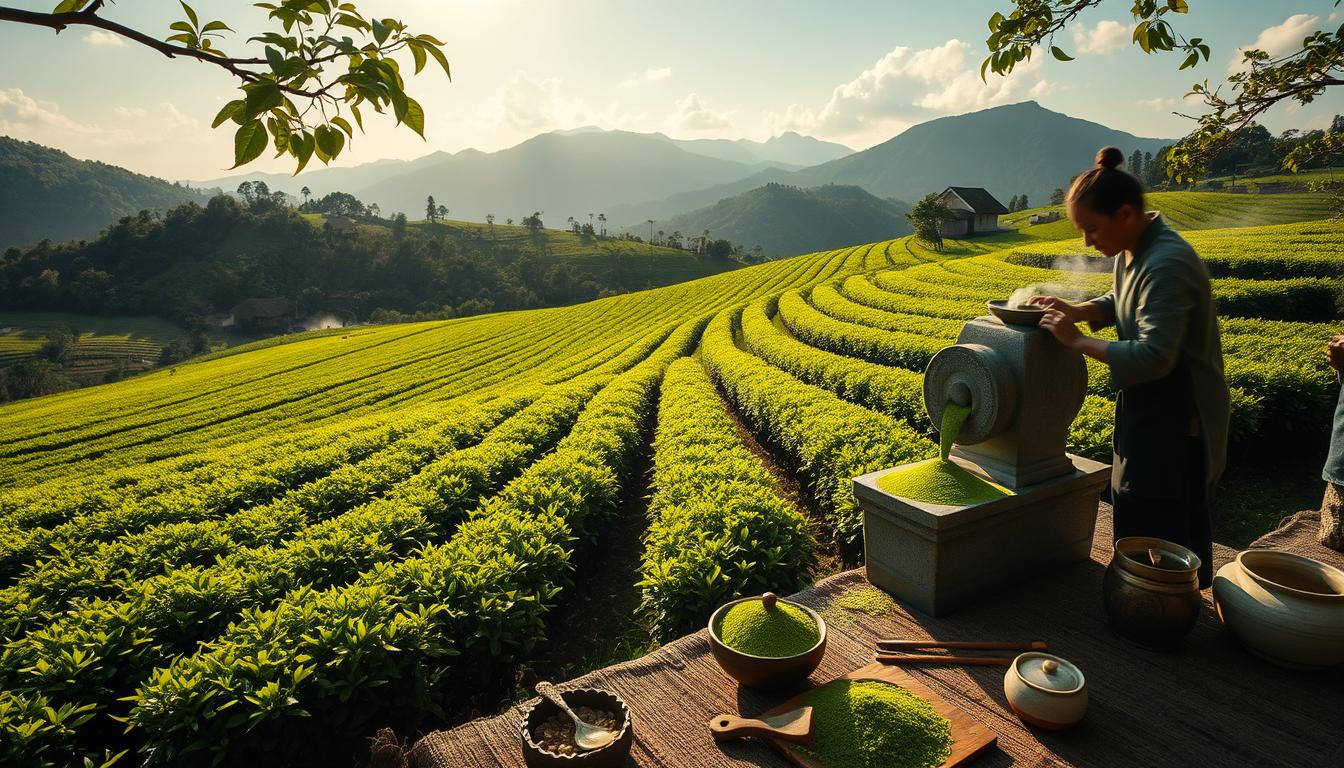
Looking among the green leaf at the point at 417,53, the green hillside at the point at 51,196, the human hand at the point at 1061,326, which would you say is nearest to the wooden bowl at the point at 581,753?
the green leaf at the point at 417,53

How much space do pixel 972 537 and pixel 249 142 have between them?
374 centimetres

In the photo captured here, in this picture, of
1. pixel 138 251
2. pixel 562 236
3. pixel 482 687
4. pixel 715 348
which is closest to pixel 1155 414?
pixel 482 687

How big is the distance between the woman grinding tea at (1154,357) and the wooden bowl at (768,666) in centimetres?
198

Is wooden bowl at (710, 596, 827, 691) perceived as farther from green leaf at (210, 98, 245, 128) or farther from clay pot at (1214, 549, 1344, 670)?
green leaf at (210, 98, 245, 128)

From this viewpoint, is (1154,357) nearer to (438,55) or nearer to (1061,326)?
(1061,326)

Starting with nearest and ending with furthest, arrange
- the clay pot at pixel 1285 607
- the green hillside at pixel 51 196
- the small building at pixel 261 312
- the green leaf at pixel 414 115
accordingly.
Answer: the green leaf at pixel 414 115 → the clay pot at pixel 1285 607 → the small building at pixel 261 312 → the green hillside at pixel 51 196

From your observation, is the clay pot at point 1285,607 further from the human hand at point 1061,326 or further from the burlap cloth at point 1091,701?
the human hand at point 1061,326

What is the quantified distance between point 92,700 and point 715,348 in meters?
17.5

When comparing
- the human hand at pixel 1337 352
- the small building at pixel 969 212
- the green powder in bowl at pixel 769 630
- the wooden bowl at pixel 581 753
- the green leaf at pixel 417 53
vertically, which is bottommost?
the wooden bowl at pixel 581 753

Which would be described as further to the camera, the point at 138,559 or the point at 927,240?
the point at 927,240

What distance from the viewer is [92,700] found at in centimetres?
376

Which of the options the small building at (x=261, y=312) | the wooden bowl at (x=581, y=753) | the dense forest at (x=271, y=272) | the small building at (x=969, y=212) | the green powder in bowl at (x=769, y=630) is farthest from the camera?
the small building at (x=261, y=312)

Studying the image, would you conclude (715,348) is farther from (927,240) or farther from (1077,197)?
(927,240)

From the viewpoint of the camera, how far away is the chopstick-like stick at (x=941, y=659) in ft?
9.75
